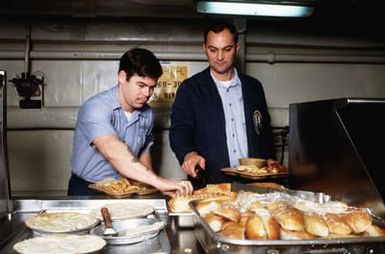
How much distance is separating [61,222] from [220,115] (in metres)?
1.58

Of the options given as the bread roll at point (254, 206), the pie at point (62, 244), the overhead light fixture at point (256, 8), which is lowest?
the pie at point (62, 244)

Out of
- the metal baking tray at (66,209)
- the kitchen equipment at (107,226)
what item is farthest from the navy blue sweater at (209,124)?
the kitchen equipment at (107,226)

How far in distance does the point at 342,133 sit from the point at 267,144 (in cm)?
164

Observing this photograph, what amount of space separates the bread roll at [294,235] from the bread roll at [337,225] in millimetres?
70

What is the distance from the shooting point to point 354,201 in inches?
49.4

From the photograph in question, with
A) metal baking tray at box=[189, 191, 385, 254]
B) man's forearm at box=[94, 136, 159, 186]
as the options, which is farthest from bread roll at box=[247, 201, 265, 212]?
man's forearm at box=[94, 136, 159, 186]

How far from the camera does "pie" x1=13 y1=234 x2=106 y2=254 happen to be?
105 centimetres

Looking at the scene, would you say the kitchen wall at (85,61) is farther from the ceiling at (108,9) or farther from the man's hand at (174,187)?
the man's hand at (174,187)

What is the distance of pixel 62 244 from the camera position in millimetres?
1120

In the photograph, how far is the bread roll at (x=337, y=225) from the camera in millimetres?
1024

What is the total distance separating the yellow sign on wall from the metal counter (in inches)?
74.7

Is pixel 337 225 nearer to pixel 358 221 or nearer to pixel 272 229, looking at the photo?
pixel 358 221

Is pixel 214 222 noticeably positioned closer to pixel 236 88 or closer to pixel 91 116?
pixel 91 116

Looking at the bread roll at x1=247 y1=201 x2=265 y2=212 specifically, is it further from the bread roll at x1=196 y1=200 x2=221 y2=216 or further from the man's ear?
the man's ear
